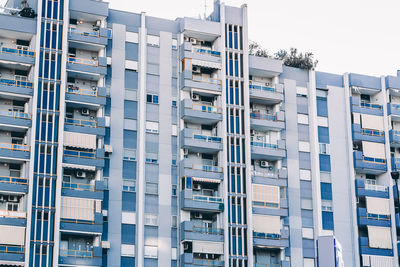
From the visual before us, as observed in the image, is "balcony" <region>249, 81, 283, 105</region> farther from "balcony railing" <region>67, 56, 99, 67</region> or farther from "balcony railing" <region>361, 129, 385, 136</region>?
"balcony railing" <region>67, 56, 99, 67</region>

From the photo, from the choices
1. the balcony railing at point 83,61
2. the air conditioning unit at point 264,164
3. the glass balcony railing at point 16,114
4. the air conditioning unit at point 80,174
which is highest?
the balcony railing at point 83,61

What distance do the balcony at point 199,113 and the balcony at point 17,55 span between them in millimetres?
16990

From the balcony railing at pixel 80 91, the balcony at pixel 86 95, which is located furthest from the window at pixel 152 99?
the balcony railing at pixel 80 91

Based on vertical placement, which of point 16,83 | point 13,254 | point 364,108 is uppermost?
point 364,108

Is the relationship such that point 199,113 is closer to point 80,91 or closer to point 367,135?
point 80,91

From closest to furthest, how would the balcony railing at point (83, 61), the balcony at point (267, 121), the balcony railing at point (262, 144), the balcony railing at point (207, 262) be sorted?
the balcony railing at point (207, 262)
the balcony railing at point (83, 61)
the balcony railing at point (262, 144)
the balcony at point (267, 121)

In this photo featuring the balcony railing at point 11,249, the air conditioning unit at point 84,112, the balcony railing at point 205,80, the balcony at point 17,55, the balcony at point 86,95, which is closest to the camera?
the balcony railing at point 11,249

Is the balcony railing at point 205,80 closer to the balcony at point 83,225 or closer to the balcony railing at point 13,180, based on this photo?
the balcony at point 83,225

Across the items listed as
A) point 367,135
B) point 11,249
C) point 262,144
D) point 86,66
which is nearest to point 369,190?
point 367,135

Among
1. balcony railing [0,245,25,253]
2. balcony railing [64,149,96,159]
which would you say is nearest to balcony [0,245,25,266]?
balcony railing [0,245,25,253]

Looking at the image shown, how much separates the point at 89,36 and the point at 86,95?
22.1 feet

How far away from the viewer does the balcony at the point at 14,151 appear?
82250 mm

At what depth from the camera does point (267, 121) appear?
313 ft

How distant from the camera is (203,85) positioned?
305 feet
